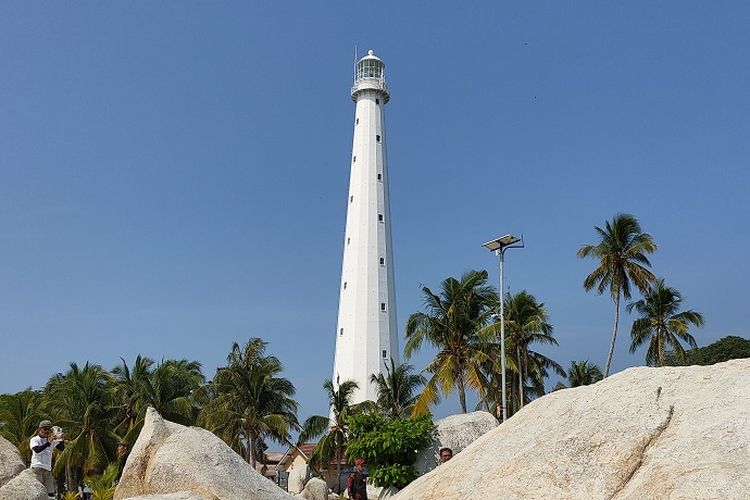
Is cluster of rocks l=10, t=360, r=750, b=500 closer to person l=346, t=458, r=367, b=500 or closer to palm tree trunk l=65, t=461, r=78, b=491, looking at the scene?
person l=346, t=458, r=367, b=500

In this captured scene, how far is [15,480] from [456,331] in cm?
2951

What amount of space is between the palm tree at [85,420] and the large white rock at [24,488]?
3222 cm

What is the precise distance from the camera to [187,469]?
15.7 m

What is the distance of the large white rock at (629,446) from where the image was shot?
9250mm

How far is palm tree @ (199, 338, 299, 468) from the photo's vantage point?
48719 mm

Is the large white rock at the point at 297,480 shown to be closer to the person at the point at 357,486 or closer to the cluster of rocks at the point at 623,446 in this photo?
the person at the point at 357,486

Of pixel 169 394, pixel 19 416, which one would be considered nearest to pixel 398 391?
pixel 169 394

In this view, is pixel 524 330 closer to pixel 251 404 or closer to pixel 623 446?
pixel 251 404

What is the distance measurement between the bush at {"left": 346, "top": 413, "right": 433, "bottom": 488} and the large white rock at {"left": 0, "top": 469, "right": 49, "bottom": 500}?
17288mm

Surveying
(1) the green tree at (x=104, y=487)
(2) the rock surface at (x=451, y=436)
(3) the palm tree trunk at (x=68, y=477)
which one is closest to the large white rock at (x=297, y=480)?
(2) the rock surface at (x=451, y=436)

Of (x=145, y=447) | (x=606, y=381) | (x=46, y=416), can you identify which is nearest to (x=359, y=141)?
(x=46, y=416)

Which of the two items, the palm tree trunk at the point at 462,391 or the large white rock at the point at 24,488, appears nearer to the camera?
the large white rock at the point at 24,488

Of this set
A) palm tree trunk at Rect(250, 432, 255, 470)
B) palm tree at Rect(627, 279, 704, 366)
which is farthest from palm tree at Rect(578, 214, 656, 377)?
palm tree trunk at Rect(250, 432, 255, 470)

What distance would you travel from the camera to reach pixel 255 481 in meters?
16.4
